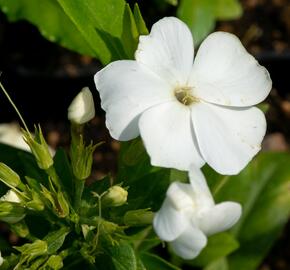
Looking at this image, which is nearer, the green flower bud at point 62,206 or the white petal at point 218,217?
the white petal at point 218,217

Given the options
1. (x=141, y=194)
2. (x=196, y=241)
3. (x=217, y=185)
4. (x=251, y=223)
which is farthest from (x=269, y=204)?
(x=196, y=241)

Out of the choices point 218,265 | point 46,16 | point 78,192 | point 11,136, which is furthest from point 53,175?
point 11,136

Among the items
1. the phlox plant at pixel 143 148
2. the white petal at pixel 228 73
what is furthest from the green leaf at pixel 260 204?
the white petal at pixel 228 73

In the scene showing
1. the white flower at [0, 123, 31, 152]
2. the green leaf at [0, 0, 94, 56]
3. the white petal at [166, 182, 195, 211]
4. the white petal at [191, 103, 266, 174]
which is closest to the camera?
the white petal at [166, 182, 195, 211]

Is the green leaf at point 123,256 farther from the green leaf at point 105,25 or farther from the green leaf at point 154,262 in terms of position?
the green leaf at point 105,25

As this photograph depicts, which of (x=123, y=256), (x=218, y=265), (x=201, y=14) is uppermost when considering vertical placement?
(x=123, y=256)

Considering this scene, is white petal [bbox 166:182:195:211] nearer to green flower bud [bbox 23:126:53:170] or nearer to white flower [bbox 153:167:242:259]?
white flower [bbox 153:167:242:259]

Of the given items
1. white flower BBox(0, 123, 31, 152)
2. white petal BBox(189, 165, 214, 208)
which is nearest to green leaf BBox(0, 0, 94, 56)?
white flower BBox(0, 123, 31, 152)

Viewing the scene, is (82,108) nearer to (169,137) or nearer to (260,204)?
(169,137)
